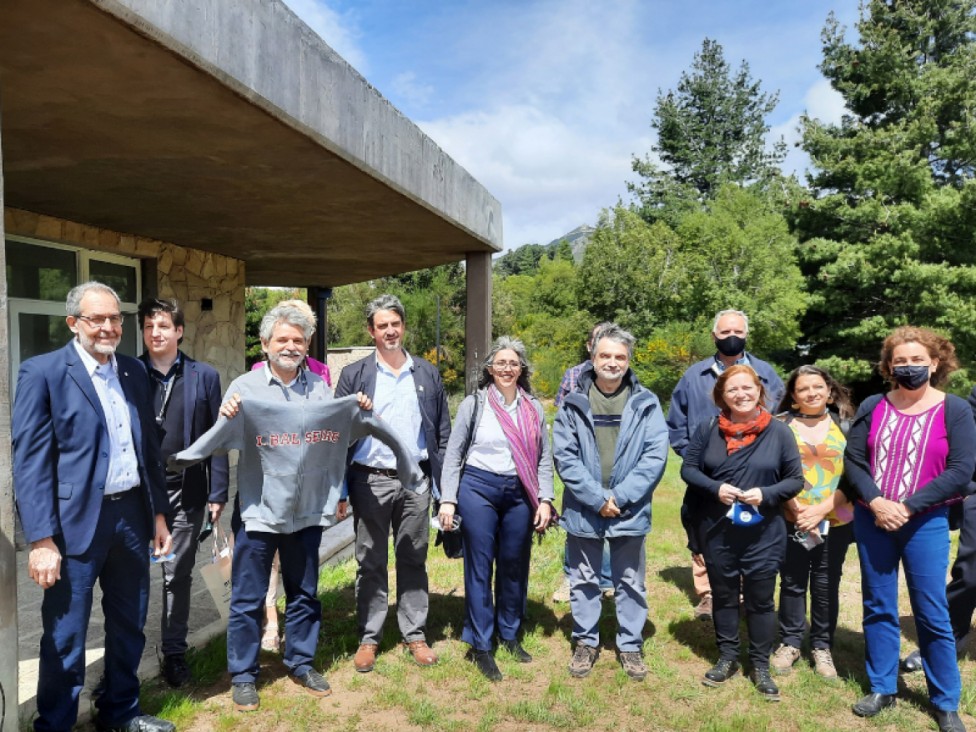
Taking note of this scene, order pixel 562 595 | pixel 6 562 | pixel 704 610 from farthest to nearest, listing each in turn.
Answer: pixel 562 595, pixel 704 610, pixel 6 562

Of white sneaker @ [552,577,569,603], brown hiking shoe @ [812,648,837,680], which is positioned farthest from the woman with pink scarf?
brown hiking shoe @ [812,648,837,680]

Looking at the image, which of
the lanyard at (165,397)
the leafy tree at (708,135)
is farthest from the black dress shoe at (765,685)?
the leafy tree at (708,135)

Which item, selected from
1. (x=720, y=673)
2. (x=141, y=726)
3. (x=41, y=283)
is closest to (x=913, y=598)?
(x=720, y=673)

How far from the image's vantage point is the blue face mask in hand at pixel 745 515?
3.62m

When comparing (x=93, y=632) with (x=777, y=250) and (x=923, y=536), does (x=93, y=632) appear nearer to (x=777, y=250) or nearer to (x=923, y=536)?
(x=923, y=536)

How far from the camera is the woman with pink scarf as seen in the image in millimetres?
3887

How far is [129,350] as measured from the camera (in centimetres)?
877

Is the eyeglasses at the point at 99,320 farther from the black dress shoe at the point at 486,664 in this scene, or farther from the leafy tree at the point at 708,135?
the leafy tree at the point at 708,135

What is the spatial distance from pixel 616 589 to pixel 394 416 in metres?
1.60

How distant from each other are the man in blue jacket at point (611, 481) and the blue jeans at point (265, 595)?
1417 mm

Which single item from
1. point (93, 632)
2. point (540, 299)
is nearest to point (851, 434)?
point (93, 632)

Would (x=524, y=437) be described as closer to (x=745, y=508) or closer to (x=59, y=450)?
(x=745, y=508)

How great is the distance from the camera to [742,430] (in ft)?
12.3

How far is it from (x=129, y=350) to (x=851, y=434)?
818 cm
